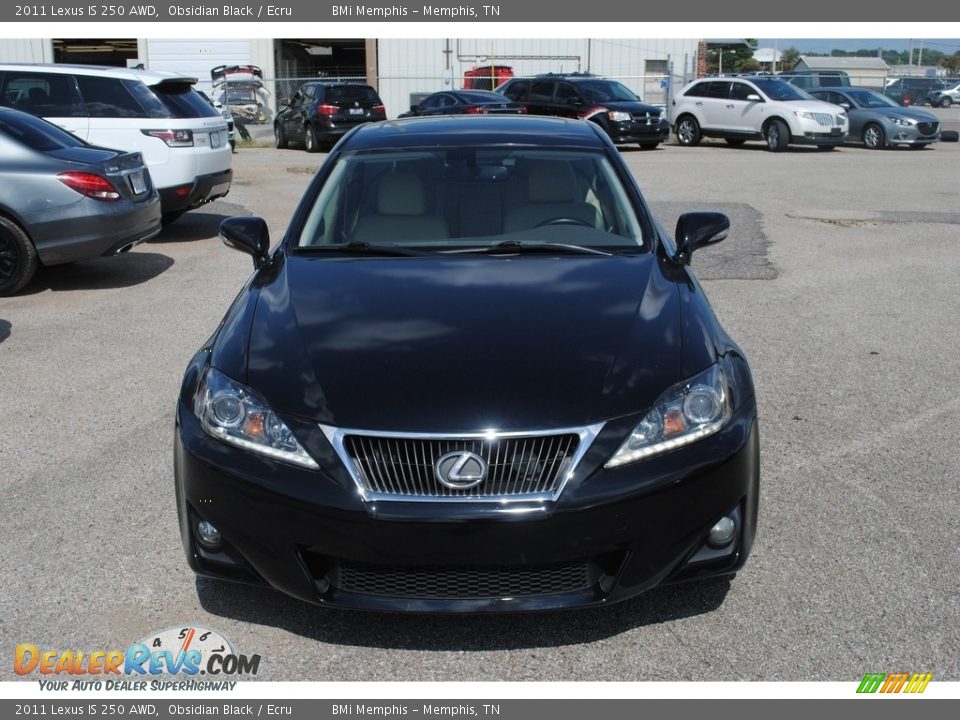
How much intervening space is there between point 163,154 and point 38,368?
540cm

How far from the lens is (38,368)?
279 inches

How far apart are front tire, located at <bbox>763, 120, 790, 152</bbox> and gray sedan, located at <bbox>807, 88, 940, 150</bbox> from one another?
7.91ft

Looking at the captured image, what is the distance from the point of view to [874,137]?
25625 millimetres

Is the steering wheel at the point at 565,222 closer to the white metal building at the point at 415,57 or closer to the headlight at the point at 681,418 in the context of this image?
the headlight at the point at 681,418

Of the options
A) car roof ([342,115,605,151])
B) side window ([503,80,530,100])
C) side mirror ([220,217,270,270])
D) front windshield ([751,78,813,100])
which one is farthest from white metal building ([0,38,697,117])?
side mirror ([220,217,270,270])

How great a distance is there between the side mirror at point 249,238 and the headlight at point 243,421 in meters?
1.19

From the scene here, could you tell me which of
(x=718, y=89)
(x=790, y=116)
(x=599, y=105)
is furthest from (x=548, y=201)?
(x=718, y=89)

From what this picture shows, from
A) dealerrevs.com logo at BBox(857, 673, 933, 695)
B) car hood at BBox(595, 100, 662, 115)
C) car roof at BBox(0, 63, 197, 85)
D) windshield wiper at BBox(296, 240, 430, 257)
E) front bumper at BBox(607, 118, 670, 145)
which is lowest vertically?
front bumper at BBox(607, 118, 670, 145)

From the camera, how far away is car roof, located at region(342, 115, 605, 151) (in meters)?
5.36

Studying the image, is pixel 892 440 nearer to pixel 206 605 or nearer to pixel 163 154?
pixel 206 605

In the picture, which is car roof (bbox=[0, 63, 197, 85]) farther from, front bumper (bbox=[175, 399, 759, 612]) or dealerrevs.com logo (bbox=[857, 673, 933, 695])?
dealerrevs.com logo (bbox=[857, 673, 933, 695])

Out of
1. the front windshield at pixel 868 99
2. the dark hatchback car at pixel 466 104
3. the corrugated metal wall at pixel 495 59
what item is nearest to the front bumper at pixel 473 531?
the dark hatchback car at pixel 466 104

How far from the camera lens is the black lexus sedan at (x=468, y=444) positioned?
3.28 m
